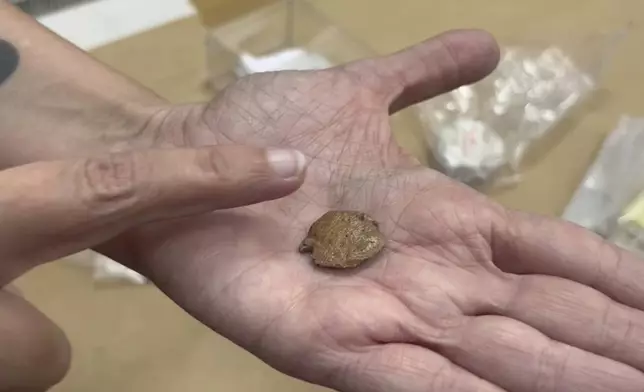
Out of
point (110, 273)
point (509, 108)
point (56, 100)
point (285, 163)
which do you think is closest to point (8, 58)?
point (56, 100)

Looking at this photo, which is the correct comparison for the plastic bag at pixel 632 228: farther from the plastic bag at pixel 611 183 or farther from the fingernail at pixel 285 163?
the fingernail at pixel 285 163

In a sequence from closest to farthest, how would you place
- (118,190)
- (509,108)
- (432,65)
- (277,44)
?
1. (118,190)
2. (432,65)
3. (509,108)
4. (277,44)

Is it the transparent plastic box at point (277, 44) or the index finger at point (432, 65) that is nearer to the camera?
the index finger at point (432, 65)

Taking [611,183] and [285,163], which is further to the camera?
[611,183]

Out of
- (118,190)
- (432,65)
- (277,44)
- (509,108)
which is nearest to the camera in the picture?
A: (118,190)

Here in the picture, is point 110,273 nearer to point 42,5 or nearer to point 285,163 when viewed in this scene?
point 285,163

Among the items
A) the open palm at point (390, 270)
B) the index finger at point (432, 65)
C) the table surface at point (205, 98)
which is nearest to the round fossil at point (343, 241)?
the open palm at point (390, 270)

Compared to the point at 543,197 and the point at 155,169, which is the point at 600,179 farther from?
the point at 155,169
